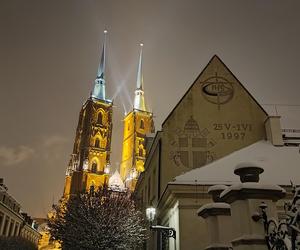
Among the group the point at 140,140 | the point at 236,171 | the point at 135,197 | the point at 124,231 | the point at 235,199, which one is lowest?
the point at 235,199

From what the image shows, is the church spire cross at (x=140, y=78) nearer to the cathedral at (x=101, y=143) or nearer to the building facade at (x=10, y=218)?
the cathedral at (x=101, y=143)

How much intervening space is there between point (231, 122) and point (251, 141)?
170 cm

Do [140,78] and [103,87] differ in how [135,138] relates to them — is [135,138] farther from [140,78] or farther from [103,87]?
[140,78]

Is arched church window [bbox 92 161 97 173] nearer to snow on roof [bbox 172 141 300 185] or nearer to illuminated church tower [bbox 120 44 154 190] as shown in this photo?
illuminated church tower [bbox 120 44 154 190]

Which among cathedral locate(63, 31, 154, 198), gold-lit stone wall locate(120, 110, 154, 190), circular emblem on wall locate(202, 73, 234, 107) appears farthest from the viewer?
gold-lit stone wall locate(120, 110, 154, 190)

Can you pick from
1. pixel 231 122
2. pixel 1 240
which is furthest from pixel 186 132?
pixel 1 240

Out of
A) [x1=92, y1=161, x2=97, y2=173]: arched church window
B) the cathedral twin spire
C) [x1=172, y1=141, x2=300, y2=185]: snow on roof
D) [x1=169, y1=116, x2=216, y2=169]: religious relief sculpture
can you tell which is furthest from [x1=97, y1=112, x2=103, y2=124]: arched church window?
[x1=172, y1=141, x2=300, y2=185]: snow on roof

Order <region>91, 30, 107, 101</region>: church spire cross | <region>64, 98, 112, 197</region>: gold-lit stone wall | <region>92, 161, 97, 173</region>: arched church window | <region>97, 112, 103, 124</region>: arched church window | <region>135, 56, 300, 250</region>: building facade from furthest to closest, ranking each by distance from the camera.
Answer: <region>91, 30, 107, 101</region>: church spire cross
<region>97, 112, 103, 124</region>: arched church window
<region>92, 161, 97, 173</region>: arched church window
<region>64, 98, 112, 197</region>: gold-lit stone wall
<region>135, 56, 300, 250</region>: building facade

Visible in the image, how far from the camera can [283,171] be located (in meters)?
15.6

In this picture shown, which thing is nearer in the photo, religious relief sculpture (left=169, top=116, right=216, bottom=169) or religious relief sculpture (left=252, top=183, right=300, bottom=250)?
religious relief sculpture (left=252, top=183, right=300, bottom=250)

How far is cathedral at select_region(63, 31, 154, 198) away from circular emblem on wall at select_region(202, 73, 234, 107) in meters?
56.1

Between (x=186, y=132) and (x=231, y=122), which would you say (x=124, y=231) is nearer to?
(x=186, y=132)

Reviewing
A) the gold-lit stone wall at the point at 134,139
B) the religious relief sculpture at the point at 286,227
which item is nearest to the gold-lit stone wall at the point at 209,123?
the religious relief sculpture at the point at 286,227

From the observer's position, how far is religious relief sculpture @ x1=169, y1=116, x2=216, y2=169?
63.4ft
